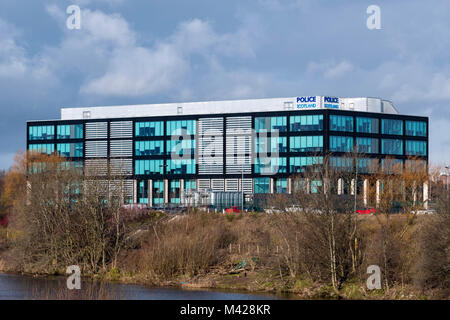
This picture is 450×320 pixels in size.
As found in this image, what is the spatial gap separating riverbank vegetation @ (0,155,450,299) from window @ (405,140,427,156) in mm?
62361

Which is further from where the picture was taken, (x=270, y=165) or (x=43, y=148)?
(x=43, y=148)

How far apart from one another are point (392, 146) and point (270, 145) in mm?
21854

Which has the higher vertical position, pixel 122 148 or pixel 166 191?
pixel 122 148

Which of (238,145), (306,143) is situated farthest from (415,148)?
(238,145)

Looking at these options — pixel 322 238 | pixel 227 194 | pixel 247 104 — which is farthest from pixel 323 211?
pixel 247 104

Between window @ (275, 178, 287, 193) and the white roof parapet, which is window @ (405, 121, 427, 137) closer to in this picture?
the white roof parapet

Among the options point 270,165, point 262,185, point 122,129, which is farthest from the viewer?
point 122,129

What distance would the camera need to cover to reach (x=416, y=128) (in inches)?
4855

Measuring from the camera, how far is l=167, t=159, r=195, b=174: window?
120 m

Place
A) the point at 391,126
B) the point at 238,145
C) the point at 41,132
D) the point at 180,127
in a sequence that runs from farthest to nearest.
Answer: the point at 41,132
the point at 180,127
the point at 391,126
the point at 238,145

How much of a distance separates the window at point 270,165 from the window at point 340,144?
8.52 m

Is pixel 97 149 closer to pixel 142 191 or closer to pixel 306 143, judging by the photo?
pixel 142 191

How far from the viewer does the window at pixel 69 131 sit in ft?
417
